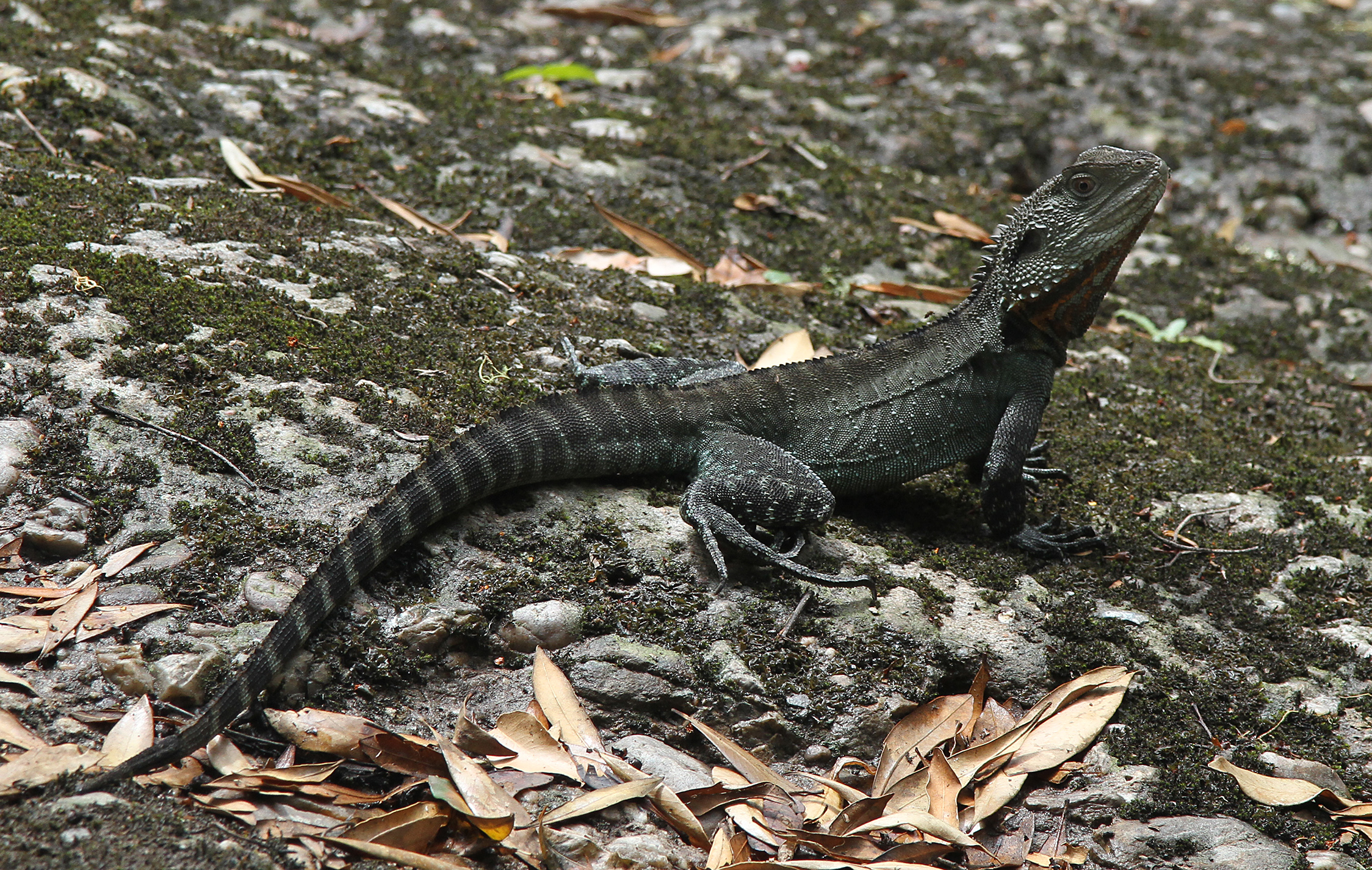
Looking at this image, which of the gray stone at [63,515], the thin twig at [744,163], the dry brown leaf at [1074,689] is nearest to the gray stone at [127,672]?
the gray stone at [63,515]

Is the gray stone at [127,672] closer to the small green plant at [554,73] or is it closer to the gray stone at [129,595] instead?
the gray stone at [129,595]

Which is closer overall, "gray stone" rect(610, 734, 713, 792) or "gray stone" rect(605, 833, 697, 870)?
"gray stone" rect(605, 833, 697, 870)

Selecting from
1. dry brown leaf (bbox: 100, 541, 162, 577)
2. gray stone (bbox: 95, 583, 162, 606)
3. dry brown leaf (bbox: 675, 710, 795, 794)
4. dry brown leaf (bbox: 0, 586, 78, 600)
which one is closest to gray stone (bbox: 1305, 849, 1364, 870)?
dry brown leaf (bbox: 675, 710, 795, 794)

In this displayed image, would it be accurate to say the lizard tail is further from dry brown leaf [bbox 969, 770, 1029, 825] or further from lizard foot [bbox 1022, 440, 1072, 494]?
lizard foot [bbox 1022, 440, 1072, 494]

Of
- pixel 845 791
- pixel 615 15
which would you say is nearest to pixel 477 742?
pixel 845 791

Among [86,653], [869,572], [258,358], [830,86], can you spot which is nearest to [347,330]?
[258,358]

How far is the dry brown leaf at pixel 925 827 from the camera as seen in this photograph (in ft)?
10.3

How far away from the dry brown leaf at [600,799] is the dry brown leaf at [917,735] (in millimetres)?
841

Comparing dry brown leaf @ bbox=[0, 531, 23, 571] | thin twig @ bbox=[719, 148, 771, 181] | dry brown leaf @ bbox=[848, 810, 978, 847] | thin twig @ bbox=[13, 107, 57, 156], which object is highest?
thin twig @ bbox=[13, 107, 57, 156]

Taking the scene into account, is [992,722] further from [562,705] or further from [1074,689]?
[562,705]

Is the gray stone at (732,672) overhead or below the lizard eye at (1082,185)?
below

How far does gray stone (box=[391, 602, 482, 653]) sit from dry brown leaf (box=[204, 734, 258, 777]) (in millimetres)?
637

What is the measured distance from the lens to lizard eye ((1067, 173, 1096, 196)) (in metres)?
4.60

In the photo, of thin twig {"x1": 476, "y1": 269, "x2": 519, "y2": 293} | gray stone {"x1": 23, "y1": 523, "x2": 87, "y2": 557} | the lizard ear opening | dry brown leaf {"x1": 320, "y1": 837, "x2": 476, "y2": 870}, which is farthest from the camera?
thin twig {"x1": 476, "y1": 269, "x2": 519, "y2": 293}
